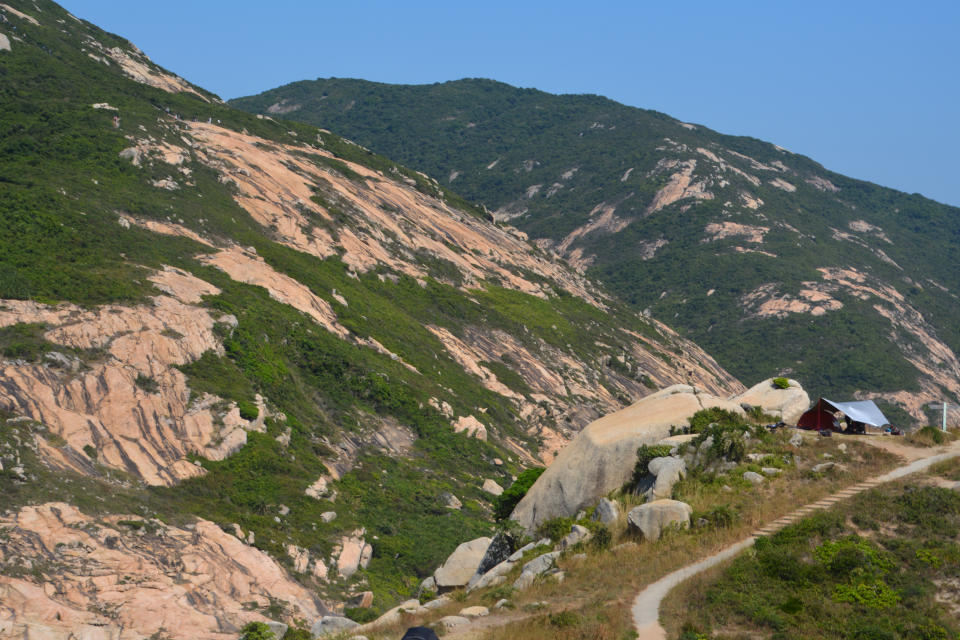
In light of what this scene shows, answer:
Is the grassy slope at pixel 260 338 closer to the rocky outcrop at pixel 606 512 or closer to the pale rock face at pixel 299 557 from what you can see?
the pale rock face at pixel 299 557

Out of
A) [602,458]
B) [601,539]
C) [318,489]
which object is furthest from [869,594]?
[318,489]

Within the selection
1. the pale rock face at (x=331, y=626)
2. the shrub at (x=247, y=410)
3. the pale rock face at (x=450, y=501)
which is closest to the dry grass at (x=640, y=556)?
the pale rock face at (x=331, y=626)

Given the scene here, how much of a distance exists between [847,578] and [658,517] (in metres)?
5.97

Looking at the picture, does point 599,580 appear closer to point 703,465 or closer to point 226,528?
point 703,465

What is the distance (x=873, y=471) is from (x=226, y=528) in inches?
1025

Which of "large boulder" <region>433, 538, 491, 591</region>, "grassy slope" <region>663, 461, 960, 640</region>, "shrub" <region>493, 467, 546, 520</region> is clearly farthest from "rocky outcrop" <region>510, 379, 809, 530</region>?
"grassy slope" <region>663, 461, 960, 640</region>

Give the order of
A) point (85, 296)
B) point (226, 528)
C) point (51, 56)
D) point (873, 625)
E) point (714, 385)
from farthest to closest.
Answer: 1. point (714, 385)
2. point (51, 56)
3. point (85, 296)
4. point (226, 528)
5. point (873, 625)

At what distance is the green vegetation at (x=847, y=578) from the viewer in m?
20.4

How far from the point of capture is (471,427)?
61.6 m

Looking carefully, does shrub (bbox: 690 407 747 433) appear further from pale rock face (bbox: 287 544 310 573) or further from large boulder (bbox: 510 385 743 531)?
pale rock face (bbox: 287 544 310 573)

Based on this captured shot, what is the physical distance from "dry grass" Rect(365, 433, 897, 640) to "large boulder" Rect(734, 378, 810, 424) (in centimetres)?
340

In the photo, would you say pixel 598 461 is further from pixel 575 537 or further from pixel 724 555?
pixel 724 555

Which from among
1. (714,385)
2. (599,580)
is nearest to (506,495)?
(599,580)

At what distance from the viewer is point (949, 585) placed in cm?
A: 2142
